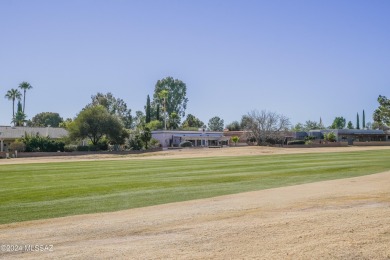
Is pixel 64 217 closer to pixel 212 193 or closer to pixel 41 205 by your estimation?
pixel 41 205

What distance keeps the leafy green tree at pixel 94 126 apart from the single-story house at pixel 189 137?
1558cm

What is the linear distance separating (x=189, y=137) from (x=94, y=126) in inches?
1024

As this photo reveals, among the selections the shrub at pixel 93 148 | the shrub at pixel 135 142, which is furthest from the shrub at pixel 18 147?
the shrub at pixel 135 142

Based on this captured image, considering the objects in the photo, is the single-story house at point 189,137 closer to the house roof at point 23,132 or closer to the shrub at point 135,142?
the shrub at point 135,142

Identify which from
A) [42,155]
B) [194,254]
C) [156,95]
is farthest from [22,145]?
[156,95]

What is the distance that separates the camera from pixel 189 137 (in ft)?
311

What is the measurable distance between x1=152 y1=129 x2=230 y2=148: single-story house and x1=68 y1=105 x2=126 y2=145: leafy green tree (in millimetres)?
15579

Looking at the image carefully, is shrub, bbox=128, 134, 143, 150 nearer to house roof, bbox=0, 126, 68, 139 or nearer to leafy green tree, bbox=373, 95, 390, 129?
house roof, bbox=0, 126, 68, 139

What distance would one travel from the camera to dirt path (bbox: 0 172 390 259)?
7648mm

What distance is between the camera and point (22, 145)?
62.8 metres

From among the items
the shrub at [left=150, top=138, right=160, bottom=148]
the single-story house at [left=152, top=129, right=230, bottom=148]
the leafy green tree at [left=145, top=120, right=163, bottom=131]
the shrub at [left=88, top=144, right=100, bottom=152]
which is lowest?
the shrub at [left=88, top=144, right=100, bottom=152]

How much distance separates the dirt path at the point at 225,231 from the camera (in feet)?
25.1

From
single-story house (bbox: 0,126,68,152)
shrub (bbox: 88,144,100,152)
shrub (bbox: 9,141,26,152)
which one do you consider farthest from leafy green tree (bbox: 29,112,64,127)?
shrub (bbox: 9,141,26,152)

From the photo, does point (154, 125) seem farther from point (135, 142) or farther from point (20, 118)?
point (20, 118)
